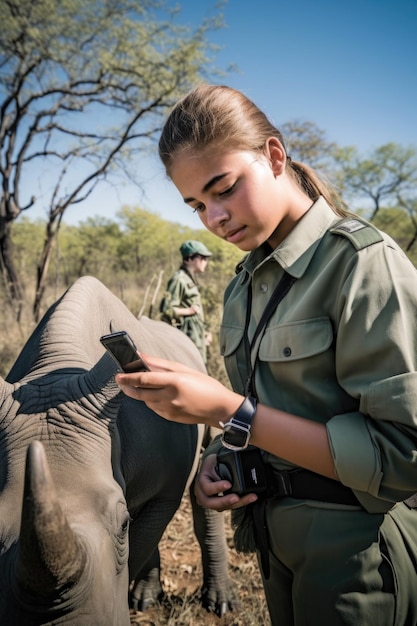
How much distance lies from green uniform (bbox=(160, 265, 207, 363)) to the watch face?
6.15 m

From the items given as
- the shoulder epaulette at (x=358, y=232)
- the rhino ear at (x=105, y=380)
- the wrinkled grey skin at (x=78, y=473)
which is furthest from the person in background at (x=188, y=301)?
the shoulder epaulette at (x=358, y=232)

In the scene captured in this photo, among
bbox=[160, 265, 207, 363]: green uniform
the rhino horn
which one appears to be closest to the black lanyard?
the rhino horn

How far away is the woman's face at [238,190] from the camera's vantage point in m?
1.73

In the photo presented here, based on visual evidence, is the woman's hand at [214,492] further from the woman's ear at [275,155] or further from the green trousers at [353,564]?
the woman's ear at [275,155]

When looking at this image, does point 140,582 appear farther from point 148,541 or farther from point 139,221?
point 139,221

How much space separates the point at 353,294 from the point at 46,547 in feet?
3.80

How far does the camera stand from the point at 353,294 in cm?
143

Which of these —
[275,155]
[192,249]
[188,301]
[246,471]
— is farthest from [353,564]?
[192,249]

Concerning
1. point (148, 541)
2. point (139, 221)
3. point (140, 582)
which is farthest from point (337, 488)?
point (139, 221)

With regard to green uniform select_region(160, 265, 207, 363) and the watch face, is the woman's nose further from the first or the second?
green uniform select_region(160, 265, 207, 363)

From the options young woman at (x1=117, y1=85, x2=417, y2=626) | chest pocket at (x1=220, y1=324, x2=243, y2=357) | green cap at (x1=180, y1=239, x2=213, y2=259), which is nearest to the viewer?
young woman at (x1=117, y1=85, x2=417, y2=626)

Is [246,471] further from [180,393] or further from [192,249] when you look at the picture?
[192,249]

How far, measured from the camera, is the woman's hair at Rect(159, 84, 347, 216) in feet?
5.78

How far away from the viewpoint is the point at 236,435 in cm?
148
